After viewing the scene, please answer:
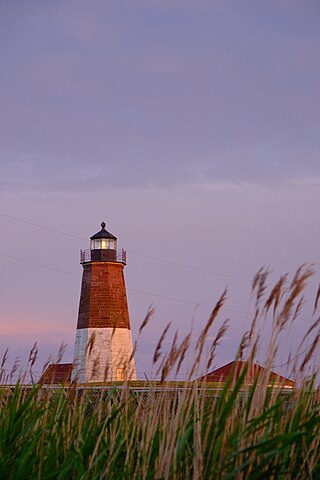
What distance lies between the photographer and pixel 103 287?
130 ft

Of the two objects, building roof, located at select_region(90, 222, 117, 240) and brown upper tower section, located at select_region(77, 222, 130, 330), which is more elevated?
building roof, located at select_region(90, 222, 117, 240)

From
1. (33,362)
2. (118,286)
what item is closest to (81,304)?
(118,286)

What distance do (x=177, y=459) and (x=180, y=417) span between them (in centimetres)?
32

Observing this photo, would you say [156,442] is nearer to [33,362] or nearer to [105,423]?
[105,423]

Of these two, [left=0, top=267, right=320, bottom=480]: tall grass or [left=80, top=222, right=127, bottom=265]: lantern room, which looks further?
[left=80, top=222, right=127, bottom=265]: lantern room

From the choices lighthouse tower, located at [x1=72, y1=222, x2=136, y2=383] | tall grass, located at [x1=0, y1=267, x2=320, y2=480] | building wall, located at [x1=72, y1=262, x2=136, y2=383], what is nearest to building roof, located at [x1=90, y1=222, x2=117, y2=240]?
lighthouse tower, located at [x1=72, y1=222, x2=136, y2=383]

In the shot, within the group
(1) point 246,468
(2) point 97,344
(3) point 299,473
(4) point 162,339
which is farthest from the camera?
(2) point 97,344

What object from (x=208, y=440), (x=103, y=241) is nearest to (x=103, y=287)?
(x=103, y=241)

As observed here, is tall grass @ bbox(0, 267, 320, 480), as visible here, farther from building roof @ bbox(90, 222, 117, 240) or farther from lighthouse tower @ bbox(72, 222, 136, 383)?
building roof @ bbox(90, 222, 117, 240)

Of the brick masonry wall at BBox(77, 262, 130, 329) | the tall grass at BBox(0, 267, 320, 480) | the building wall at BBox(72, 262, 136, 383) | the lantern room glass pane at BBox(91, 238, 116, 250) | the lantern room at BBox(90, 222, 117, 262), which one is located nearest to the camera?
the tall grass at BBox(0, 267, 320, 480)

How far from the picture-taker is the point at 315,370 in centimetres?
325

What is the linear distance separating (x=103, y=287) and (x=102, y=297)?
1.96ft

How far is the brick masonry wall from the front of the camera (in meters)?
38.8

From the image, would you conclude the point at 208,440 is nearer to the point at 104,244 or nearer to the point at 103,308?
the point at 103,308
